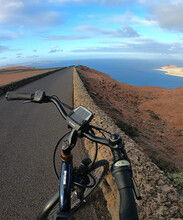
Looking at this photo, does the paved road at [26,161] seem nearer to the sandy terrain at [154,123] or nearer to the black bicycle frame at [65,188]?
the black bicycle frame at [65,188]

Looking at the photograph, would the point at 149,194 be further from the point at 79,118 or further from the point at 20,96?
the point at 20,96

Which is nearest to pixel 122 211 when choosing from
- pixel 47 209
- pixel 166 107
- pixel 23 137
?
pixel 47 209

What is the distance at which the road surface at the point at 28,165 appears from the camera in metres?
3.16

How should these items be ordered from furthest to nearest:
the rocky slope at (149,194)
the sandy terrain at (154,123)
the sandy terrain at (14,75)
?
the sandy terrain at (14,75), the sandy terrain at (154,123), the rocky slope at (149,194)

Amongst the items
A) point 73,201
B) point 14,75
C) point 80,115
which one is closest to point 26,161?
point 73,201

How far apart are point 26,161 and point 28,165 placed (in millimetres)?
218

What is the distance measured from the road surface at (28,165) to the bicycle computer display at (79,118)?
7.46ft

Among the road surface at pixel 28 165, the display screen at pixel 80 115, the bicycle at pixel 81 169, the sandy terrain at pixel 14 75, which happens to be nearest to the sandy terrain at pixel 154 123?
the road surface at pixel 28 165

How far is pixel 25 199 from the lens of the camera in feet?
11.1

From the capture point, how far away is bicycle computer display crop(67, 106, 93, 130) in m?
1.50

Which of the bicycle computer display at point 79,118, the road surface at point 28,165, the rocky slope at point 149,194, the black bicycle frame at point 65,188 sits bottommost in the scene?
the road surface at point 28,165

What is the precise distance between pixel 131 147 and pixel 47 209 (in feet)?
8.02

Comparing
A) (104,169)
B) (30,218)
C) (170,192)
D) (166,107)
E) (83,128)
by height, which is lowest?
(166,107)

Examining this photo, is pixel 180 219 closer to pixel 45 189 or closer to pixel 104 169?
pixel 104 169
